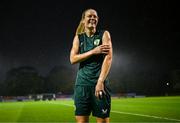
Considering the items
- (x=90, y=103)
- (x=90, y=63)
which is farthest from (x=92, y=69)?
(x=90, y=103)

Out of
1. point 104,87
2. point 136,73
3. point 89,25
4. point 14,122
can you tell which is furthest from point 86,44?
point 136,73

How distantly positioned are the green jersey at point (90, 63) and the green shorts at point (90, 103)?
10 cm

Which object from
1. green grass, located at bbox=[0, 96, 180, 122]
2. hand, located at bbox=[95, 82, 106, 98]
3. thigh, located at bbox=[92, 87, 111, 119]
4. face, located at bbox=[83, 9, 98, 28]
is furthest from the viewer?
green grass, located at bbox=[0, 96, 180, 122]

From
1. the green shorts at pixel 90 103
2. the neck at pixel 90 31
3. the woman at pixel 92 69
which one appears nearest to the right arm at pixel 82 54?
the woman at pixel 92 69

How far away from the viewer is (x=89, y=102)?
4203 millimetres

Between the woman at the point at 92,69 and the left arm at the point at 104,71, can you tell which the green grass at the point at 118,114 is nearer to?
the woman at the point at 92,69

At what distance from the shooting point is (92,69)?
13.9ft

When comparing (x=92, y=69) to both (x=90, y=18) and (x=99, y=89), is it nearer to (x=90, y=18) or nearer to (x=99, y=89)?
(x=99, y=89)

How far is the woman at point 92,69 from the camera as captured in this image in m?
4.11

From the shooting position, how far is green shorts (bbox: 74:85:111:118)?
13.6 ft

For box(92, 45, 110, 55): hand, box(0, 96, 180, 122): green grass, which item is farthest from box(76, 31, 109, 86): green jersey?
box(0, 96, 180, 122): green grass

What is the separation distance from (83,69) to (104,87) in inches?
14.1

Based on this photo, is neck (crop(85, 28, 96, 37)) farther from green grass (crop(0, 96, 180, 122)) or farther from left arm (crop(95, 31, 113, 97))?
green grass (crop(0, 96, 180, 122))

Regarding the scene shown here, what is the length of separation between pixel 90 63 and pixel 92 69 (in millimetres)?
79
